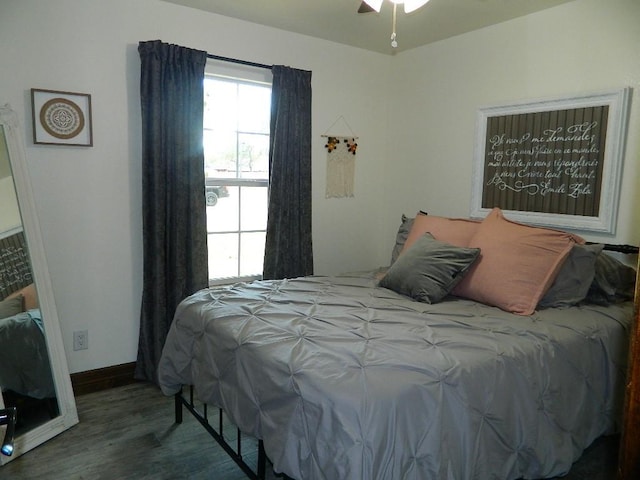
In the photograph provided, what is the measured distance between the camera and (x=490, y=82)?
3.15 meters

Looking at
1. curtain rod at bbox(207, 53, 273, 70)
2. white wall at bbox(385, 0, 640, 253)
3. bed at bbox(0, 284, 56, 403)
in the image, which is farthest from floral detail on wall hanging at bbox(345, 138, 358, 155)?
bed at bbox(0, 284, 56, 403)

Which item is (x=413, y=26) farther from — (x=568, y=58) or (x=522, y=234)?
(x=522, y=234)

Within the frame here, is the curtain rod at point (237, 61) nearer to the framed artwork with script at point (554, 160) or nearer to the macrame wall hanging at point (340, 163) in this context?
the macrame wall hanging at point (340, 163)

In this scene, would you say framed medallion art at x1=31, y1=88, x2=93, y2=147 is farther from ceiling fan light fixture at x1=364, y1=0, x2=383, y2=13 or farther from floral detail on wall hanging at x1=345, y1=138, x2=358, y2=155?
floral detail on wall hanging at x1=345, y1=138, x2=358, y2=155

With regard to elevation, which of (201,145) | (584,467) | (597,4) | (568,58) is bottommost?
(584,467)

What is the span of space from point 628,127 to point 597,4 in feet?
2.42

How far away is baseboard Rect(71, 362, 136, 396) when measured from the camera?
2.76m

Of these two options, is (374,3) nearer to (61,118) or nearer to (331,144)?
(331,144)

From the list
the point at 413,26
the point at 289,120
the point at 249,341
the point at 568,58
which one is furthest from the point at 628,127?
the point at 249,341

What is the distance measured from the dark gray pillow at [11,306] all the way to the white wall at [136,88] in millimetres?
371

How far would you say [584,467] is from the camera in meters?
2.05

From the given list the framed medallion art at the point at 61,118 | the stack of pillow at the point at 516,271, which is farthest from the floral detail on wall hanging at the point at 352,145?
the framed medallion art at the point at 61,118

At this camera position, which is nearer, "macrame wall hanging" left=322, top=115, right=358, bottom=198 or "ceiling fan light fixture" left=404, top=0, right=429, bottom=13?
"ceiling fan light fixture" left=404, top=0, right=429, bottom=13

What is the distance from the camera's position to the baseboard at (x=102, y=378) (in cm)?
276
